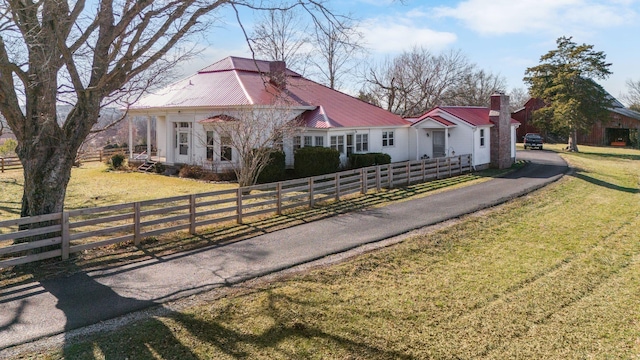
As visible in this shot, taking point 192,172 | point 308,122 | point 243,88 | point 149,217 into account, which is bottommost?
point 149,217

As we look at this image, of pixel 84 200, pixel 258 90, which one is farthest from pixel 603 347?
pixel 258 90

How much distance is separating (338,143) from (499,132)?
9.39m

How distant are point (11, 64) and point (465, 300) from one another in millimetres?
9714

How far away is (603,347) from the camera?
7.01 m

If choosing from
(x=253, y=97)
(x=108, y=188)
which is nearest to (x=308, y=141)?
(x=253, y=97)

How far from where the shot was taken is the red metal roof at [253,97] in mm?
24953

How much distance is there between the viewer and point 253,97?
80.8 feet

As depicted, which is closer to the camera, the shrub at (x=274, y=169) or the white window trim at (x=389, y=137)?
the shrub at (x=274, y=169)

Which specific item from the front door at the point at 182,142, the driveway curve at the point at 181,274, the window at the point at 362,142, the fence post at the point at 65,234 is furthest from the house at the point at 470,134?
the fence post at the point at 65,234

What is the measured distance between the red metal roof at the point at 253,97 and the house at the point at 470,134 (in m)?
1.82

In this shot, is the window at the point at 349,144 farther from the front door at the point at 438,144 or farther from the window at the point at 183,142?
the window at the point at 183,142

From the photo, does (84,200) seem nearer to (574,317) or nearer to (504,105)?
(574,317)

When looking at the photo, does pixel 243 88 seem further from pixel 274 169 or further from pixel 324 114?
pixel 274 169

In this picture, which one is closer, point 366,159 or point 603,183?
point 603,183
